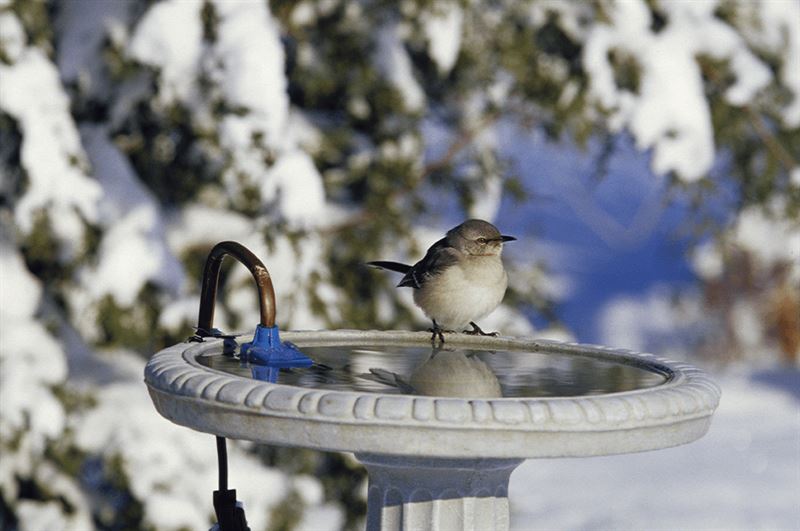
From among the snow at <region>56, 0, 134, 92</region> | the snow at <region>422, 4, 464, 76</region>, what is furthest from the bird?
the snow at <region>56, 0, 134, 92</region>

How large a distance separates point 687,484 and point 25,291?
4.46m

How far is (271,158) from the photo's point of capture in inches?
187

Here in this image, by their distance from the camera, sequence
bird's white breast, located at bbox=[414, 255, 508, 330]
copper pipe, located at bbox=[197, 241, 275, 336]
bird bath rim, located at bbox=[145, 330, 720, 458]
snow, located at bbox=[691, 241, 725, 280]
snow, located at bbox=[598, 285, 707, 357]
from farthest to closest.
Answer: snow, located at bbox=[598, 285, 707, 357], snow, located at bbox=[691, 241, 725, 280], bird's white breast, located at bbox=[414, 255, 508, 330], copper pipe, located at bbox=[197, 241, 275, 336], bird bath rim, located at bbox=[145, 330, 720, 458]

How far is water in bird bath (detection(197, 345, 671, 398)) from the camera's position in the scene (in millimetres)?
2690

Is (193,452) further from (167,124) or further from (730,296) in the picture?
(730,296)

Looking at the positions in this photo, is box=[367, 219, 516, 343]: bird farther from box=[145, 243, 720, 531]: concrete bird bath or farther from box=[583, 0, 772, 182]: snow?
box=[583, 0, 772, 182]: snow

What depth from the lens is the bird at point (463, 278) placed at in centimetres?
332

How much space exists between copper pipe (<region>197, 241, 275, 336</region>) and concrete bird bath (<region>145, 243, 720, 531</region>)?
91 millimetres

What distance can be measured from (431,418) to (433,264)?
119 centimetres

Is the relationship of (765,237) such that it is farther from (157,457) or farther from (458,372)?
(458,372)

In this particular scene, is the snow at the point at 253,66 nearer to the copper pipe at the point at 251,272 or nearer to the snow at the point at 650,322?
the copper pipe at the point at 251,272

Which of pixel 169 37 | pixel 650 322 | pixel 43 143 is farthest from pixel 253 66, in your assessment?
pixel 650 322

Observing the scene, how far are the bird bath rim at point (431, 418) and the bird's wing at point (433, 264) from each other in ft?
2.92

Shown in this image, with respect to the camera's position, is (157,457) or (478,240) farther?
(157,457)
